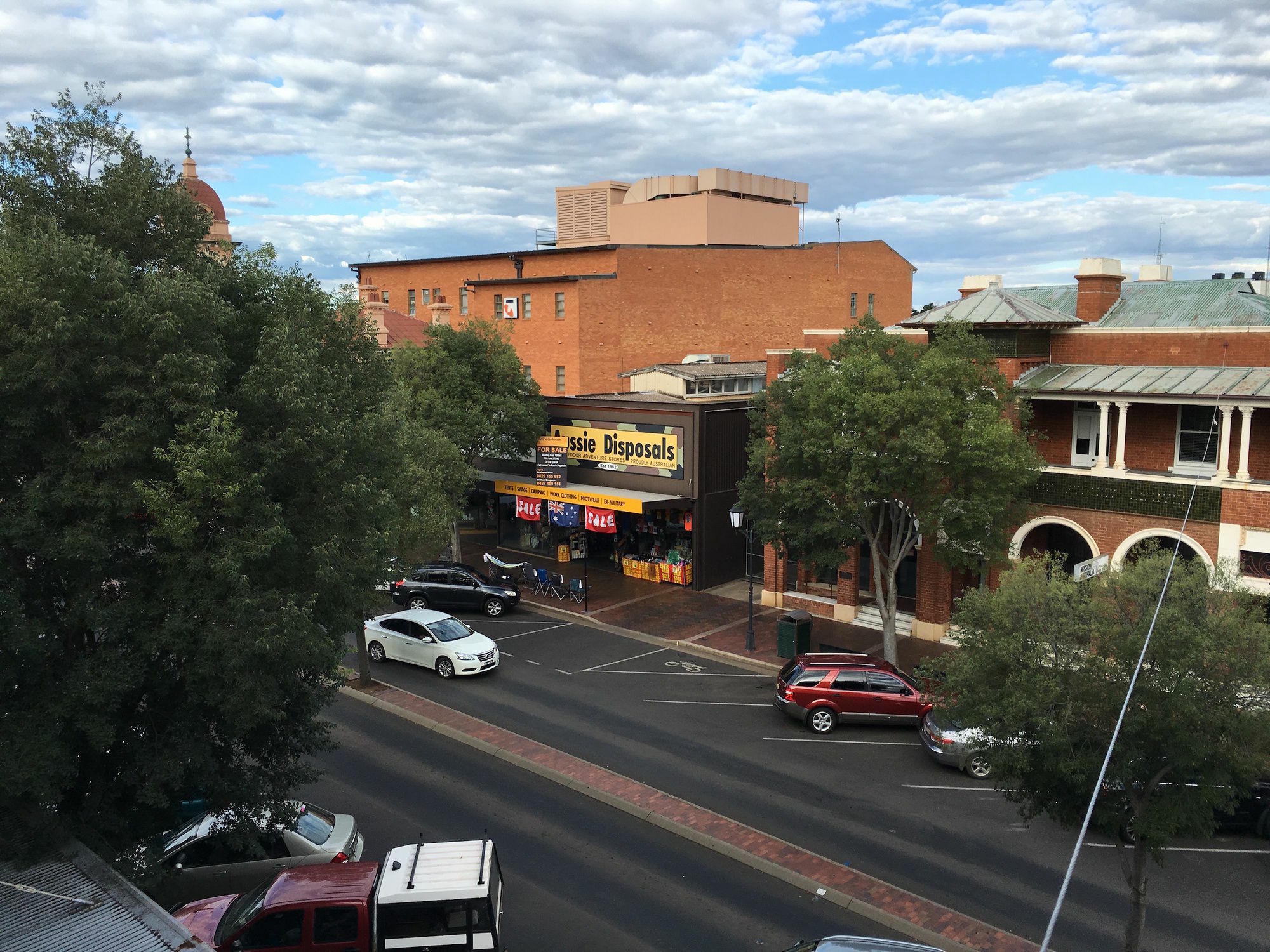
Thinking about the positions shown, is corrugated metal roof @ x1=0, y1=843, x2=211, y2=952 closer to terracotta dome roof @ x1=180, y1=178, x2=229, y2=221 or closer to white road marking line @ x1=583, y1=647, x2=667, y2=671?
white road marking line @ x1=583, y1=647, x2=667, y2=671

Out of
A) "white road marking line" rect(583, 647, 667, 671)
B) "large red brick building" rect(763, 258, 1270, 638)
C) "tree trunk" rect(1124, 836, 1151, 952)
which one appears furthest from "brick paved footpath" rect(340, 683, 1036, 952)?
"large red brick building" rect(763, 258, 1270, 638)

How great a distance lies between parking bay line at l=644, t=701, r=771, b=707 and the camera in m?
22.7

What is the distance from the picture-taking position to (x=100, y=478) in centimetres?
1157

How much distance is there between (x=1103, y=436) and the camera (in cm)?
2395

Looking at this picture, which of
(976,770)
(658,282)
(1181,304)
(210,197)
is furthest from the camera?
(210,197)

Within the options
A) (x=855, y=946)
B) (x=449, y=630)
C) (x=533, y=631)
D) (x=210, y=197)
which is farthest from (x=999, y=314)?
(x=210, y=197)

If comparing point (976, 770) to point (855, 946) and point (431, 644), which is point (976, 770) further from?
point (431, 644)

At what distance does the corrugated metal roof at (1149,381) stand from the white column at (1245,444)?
0.53 meters

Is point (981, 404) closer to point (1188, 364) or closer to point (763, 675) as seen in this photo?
point (1188, 364)

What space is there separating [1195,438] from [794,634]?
10836mm

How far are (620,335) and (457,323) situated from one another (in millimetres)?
13190

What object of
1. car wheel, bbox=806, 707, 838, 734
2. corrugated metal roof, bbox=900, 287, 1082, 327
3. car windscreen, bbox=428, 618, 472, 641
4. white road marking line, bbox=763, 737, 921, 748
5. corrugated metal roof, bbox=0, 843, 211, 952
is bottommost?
white road marking line, bbox=763, 737, 921, 748

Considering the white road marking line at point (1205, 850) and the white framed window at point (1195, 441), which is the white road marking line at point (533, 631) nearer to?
the white road marking line at point (1205, 850)

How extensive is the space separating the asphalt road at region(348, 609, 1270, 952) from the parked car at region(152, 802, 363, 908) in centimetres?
610
